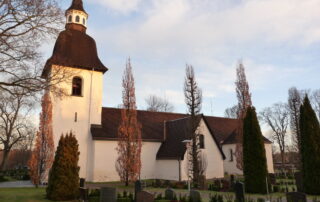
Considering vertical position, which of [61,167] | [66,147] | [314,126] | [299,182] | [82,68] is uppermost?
[82,68]

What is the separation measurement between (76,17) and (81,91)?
7.44 metres

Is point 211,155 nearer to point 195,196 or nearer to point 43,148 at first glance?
point 43,148

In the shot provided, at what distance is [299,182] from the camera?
14656mm

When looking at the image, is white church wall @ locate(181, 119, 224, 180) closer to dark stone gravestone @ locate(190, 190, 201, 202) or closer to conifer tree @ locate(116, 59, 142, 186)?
conifer tree @ locate(116, 59, 142, 186)

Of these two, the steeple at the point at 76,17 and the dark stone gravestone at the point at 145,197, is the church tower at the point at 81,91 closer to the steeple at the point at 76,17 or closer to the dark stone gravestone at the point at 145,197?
the steeple at the point at 76,17

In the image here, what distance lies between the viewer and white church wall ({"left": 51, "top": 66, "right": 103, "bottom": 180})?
2372cm

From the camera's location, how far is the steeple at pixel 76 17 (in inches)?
1005

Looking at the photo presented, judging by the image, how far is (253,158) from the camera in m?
15.8

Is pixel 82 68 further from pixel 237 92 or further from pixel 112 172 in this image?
pixel 237 92

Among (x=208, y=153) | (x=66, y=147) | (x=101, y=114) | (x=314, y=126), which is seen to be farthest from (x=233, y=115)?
(x=66, y=147)

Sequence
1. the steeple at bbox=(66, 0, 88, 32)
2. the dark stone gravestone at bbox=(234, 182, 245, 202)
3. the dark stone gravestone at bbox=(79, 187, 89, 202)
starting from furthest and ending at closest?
the steeple at bbox=(66, 0, 88, 32), the dark stone gravestone at bbox=(79, 187, 89, 202), the dark stone gravestone at bbox=(234, 182, 245, 202)

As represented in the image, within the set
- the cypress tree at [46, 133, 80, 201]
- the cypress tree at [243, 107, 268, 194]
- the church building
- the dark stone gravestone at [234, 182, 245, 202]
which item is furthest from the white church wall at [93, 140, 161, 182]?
the dark stone gravestone at [234, 182, 245, 202]

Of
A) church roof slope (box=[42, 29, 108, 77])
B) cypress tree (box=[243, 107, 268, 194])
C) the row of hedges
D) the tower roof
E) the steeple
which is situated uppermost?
the tower roof

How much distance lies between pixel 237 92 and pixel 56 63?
56.8 ft
